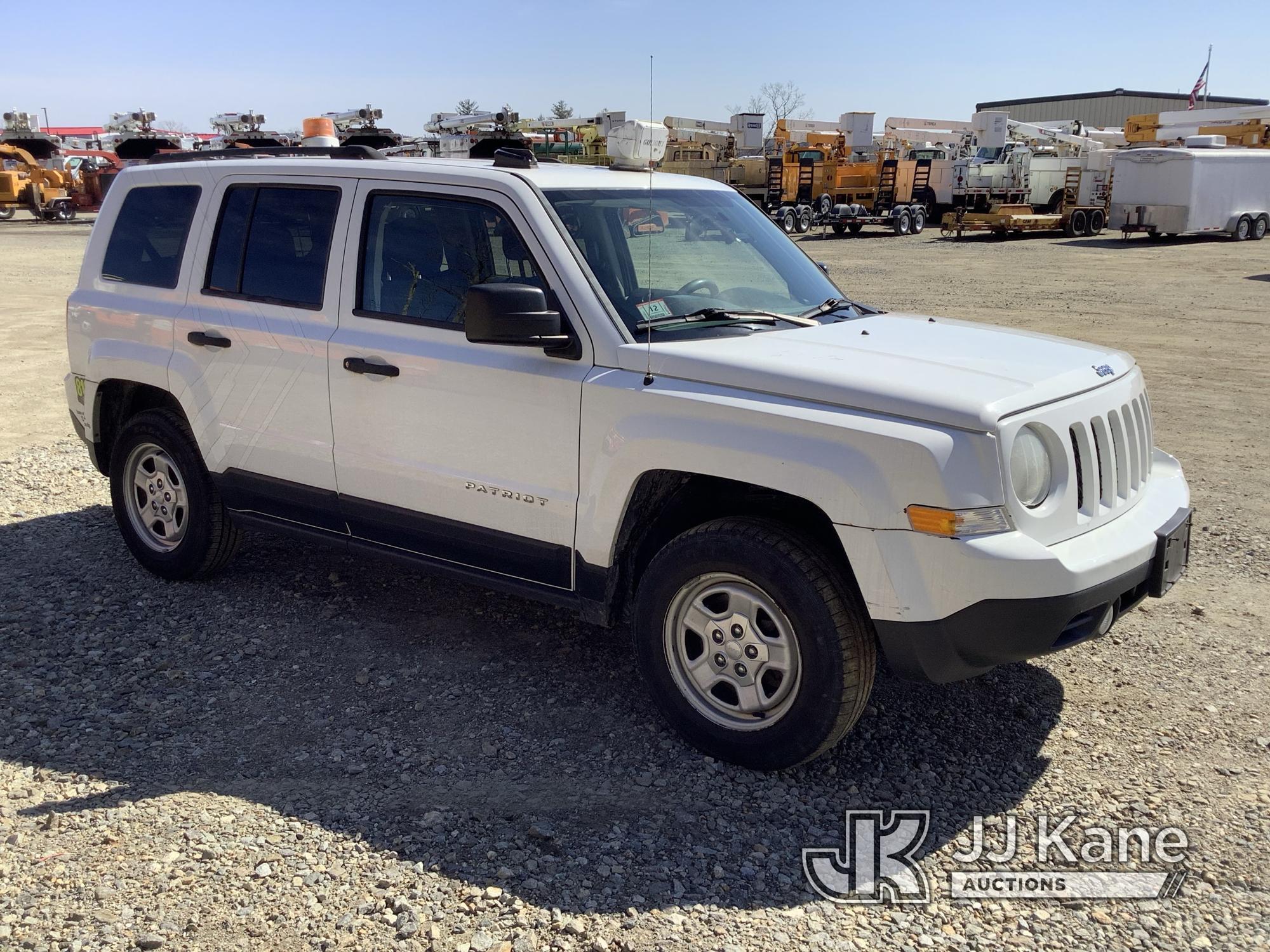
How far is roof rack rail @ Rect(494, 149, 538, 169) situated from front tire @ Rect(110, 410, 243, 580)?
210 cm

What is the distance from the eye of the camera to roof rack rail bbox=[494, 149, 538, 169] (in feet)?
14.6

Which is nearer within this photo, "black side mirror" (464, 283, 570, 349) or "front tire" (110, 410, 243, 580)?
"black side mirror" (464, 283, 570, 349)

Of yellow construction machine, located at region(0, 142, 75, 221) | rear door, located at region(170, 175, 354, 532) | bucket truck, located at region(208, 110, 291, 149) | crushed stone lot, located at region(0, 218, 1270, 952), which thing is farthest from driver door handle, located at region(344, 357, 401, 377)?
yellow construction machine, located at region(0, 142, 75, 221)

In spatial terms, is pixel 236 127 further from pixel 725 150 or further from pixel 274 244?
pixel 274 244

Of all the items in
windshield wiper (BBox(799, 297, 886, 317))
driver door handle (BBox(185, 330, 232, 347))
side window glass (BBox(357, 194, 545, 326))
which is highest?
side window glass (BBox(357, 194, 545, 326))

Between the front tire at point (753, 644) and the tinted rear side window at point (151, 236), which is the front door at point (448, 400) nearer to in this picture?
the front tire at point (753, 644)

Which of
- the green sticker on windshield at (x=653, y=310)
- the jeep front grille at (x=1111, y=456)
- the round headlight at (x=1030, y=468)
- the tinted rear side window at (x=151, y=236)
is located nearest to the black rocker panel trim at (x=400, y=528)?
the green sticker on windshield at (x=653, y=310)

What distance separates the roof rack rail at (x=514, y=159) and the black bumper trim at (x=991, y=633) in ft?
7.78

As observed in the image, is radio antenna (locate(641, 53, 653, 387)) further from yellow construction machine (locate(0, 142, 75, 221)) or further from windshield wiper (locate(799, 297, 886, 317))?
yellow construction machine (locate(0, 142, 75, 221))

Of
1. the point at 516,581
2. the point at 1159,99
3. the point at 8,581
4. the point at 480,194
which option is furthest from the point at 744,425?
the point at 1159,99

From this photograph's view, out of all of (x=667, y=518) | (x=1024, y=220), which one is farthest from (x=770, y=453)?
(x=1024, y=220)

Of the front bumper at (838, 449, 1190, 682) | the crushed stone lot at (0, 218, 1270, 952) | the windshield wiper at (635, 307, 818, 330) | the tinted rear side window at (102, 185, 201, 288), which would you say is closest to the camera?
the crushed stone lot at (0, 218, 1270, 952)

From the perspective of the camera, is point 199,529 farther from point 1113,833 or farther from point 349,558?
point 1113,833

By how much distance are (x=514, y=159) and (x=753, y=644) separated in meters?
2.24
